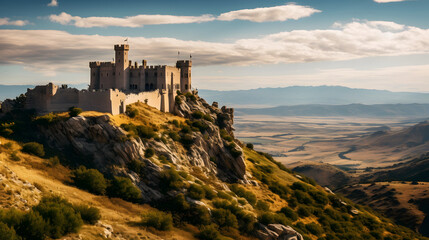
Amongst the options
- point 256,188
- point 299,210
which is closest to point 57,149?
point 256,188

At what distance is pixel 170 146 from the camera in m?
73.6

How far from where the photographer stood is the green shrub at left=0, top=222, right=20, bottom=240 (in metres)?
33.8

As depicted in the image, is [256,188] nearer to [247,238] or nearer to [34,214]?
[247,238]

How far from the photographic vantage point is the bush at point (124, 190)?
55.3 meters

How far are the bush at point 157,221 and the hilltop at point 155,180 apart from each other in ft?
0.44

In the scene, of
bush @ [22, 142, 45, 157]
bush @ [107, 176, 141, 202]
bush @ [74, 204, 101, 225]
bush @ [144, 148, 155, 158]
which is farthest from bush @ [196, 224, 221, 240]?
bush @ [22, 142, 45, 157]

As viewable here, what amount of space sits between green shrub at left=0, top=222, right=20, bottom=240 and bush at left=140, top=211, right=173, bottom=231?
686 inches

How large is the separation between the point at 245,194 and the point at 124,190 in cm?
2922

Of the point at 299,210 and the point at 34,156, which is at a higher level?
the point at 34,156

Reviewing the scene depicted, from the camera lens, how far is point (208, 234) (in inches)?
2034

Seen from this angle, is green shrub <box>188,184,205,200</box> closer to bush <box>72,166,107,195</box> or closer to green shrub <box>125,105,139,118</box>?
bush <box>72,166,107,195</box>

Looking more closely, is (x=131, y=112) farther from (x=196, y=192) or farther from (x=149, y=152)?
(x=196, y=192)

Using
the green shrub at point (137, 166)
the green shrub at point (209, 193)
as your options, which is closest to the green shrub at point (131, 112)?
the green shrub at point (137, 166)

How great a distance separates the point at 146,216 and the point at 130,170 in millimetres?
12463
